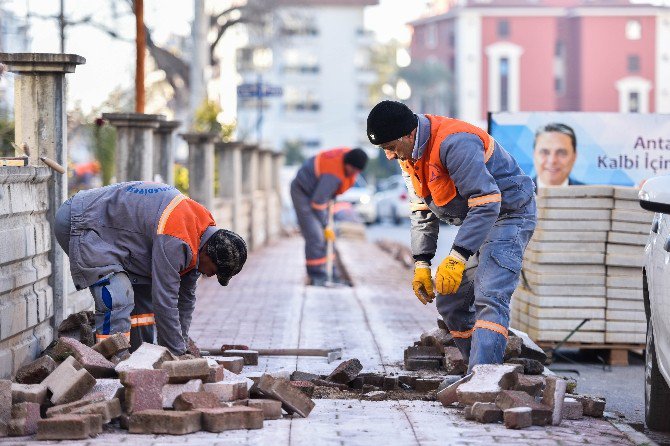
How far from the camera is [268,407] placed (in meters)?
7.15

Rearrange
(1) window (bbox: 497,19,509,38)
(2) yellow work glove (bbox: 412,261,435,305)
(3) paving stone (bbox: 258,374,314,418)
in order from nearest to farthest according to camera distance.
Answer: (3) paving stone (bbox: 258,374,314,418), (2) yellow work glove (bbox: 412,261,435,305), (1) window (bbox: 497,19,509,38)

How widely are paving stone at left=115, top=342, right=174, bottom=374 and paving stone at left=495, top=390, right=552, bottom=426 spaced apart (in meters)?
1.69

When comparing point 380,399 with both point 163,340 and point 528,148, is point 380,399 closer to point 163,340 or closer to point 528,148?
point 163,340

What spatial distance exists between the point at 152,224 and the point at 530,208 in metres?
2.20

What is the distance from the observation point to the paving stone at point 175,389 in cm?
692

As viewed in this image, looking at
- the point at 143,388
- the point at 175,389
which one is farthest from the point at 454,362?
the point at 143,388

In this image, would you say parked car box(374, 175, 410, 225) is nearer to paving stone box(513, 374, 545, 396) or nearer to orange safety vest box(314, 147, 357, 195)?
orange safety vest box(314, 147, 357, 195)

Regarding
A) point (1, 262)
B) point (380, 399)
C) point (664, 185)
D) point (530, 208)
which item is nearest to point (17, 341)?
point (1, 262)

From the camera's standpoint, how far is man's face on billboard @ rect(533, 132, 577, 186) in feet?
40.5

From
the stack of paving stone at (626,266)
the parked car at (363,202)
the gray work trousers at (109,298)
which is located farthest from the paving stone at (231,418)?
the parked car at (363,202)

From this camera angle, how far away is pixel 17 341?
8.20 metres

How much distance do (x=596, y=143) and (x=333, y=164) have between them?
459 centimetres

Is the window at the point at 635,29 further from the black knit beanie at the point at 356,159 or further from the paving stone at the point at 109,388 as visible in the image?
the paving stone at the point at 109,388

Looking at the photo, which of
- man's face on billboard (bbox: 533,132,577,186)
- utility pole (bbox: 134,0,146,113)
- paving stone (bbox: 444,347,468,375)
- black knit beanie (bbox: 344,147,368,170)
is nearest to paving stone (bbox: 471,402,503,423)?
paving stone (bbox: 444,347,468,375)
